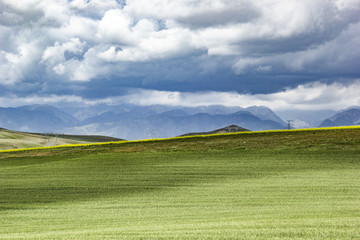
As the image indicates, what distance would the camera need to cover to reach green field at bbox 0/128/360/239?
1800 centimetres

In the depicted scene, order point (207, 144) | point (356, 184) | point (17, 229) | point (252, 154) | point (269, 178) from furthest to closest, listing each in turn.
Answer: point (207, 144)
point (252, 154)
point (269, 178)
point (356, 184)
point (17, 229)

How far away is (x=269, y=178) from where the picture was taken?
129 feet

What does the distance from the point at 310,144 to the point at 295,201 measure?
30094mm

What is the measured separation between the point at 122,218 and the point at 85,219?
212 cm

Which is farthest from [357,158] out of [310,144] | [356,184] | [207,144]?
[207,144]

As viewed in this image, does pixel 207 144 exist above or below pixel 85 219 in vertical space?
above

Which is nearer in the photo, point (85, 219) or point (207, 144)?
point (85, 219)

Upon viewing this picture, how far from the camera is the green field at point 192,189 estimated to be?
18.0m

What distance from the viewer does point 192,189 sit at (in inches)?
1382

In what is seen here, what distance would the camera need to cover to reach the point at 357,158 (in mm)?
48062

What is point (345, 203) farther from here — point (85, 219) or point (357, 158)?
point (357, 158)

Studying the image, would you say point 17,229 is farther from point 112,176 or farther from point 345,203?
point 112,176

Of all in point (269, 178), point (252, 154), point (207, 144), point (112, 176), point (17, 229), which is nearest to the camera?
point (17, 229)

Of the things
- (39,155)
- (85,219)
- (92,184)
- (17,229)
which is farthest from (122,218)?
(39,155)
